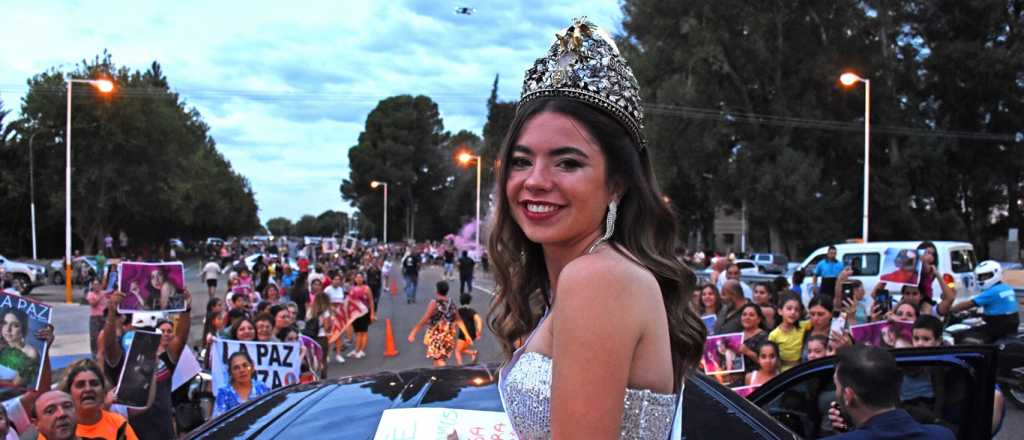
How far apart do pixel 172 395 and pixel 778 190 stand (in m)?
29.3

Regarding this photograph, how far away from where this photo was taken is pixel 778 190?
31.8 m

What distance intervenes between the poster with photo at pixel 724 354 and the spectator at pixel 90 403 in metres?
4.48

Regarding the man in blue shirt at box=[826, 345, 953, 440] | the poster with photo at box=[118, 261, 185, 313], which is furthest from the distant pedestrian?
the man in blue shirt at box=[826, 345, 953, 440]

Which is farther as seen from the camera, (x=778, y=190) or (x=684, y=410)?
(x=778, y=190)

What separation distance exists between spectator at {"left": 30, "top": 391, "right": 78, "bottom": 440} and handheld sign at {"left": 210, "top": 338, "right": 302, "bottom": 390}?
6.42 feet

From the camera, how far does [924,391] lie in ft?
11.8

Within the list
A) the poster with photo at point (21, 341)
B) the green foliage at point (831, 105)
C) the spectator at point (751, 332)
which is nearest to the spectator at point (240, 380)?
the poster with photo at point (21, 341)

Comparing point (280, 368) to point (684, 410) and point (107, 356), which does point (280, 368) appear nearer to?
point (107, 356)

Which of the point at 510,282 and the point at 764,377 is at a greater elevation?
the point at 510,282

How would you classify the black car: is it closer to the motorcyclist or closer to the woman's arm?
the woman's arm

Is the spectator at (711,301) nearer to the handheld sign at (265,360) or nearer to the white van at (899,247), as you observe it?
the handheld sign at (265,360)

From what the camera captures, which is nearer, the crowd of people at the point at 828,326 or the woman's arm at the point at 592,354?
the woman's arm at the point at 592,354

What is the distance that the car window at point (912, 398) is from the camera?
3.27 meters

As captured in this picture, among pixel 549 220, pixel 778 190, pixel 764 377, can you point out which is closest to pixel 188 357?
pixel 764 377
